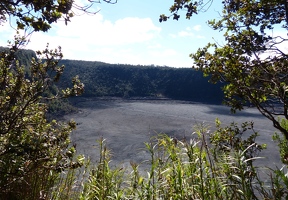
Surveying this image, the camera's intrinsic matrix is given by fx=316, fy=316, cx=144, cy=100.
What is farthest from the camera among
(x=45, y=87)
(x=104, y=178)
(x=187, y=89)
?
(x=187, y=89)

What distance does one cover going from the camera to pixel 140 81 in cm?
8056

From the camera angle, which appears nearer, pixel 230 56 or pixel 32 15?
pixel 32 15

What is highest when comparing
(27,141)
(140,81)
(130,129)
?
(27,141)

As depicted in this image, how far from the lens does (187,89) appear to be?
72.6 metres

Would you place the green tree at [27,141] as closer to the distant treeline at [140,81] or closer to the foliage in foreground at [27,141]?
the foliage in foreground at [27,141]

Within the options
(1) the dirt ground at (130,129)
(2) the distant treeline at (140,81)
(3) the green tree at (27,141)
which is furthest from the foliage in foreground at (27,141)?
(2) the distant treeline at (140,81)

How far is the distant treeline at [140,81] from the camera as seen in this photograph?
6944cm

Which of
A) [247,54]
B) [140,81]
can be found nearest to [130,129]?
[247,54]

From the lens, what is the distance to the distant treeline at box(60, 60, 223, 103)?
228ft

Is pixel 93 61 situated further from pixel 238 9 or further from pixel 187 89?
pixel 238 9

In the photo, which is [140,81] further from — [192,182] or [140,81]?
[192,182]

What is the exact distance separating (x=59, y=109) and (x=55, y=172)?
1698 inches

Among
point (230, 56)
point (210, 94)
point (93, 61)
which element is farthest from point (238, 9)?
point (93, 61)

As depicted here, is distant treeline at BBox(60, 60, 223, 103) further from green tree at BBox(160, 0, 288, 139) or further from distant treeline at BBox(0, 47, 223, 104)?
green tree at BBox(160, 0, 288, 139)
